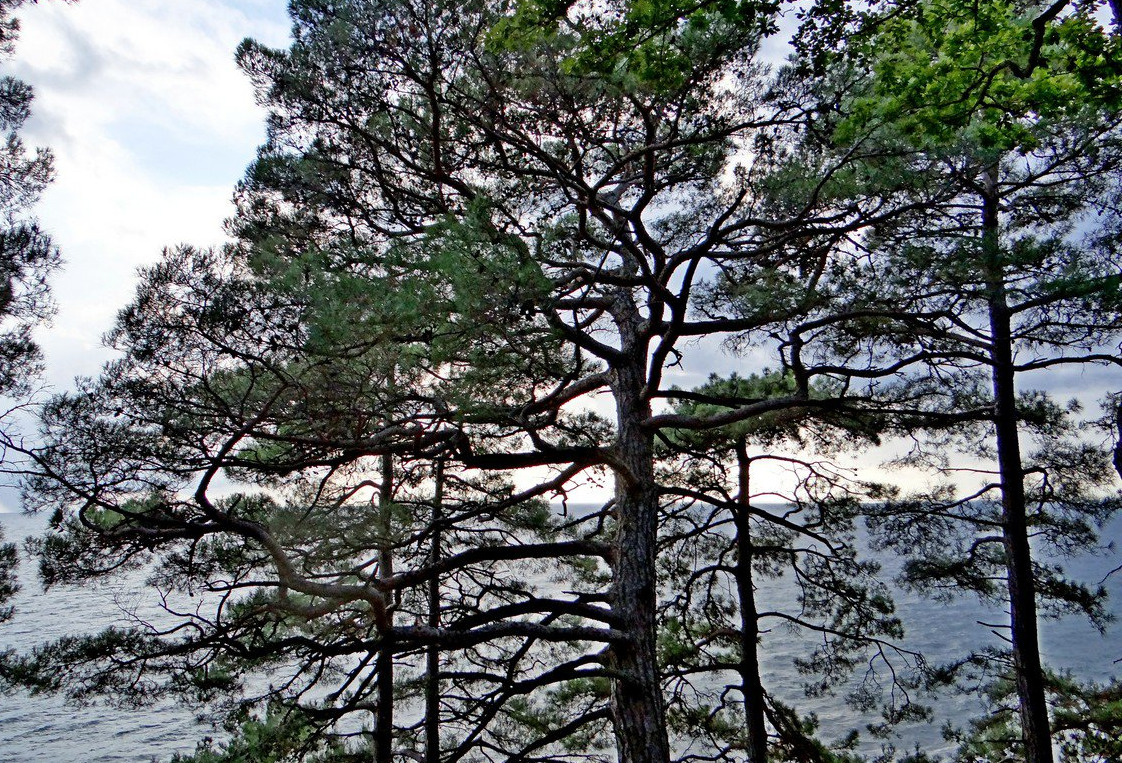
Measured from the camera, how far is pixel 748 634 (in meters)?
7.36

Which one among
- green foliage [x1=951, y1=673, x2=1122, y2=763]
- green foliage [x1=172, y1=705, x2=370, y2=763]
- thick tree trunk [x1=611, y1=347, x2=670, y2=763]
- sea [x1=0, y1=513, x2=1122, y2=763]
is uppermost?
thick tree trunk [x1=611, y1=347, x2=670, y2=763]

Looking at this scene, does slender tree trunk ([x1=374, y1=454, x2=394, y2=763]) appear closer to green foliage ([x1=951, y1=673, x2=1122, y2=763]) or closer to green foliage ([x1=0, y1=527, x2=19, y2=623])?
green foliage ([x1=0, y1=527, x2=19, y2=623])

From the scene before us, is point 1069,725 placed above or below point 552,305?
below

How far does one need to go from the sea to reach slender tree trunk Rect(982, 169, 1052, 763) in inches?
73.0

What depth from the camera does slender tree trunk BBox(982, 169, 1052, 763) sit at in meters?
6.57

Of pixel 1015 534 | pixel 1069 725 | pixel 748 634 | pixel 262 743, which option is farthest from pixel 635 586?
pixel 1069 725

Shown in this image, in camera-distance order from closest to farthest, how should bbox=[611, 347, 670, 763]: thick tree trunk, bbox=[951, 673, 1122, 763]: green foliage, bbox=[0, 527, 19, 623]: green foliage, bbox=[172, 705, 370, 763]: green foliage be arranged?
bbox=[611, 347, 670, 763]: thick tree trunk, bbox=[0, 527, 19, 623]: green foliage, bbox=[172, 705, 370, 763]: green foliage, bbox=[951, 673, 1122, 763]: green foliage

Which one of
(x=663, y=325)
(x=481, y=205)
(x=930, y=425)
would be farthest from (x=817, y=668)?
(x=481, y=205)

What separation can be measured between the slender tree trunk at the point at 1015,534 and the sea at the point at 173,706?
1.85 metres

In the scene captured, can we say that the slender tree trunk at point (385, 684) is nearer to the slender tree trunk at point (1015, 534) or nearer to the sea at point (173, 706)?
the sea at point (173, 706)

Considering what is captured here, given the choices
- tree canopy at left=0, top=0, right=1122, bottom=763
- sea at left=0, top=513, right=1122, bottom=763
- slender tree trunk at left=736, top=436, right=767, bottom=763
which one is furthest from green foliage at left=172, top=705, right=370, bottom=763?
slender tree trunk at left=736, top=436, right=767, bottom=763

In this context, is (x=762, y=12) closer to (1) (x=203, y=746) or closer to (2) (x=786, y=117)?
(2) (x=786, y=117)

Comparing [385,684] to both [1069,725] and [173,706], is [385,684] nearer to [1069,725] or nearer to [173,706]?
[1069,725]

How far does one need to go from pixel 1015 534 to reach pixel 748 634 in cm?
275
